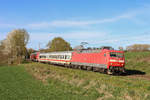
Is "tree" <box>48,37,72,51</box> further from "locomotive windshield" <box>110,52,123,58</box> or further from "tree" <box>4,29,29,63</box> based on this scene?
"locomotive windshield" <box>110,52,123,58</box>

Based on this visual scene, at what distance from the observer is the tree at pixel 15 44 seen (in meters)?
52.4

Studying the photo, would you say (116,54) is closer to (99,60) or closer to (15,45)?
(99,60)

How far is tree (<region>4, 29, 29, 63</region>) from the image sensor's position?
5238cm

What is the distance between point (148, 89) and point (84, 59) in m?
16.2

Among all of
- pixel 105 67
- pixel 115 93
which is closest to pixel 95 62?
pixel 105 67

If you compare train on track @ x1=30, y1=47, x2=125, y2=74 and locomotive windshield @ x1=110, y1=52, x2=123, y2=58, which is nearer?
train on track @ x1=30, y1=47, x2=125, y2=74

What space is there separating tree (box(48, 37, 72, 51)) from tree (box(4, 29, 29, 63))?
25.4m

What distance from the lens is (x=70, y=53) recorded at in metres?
34.4

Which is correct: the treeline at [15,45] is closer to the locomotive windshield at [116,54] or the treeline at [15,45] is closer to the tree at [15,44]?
the tree at [15,44]

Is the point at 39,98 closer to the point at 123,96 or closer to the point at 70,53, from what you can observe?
the point at 123,96

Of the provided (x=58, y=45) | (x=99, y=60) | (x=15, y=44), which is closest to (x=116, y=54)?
(x=99, y=60)

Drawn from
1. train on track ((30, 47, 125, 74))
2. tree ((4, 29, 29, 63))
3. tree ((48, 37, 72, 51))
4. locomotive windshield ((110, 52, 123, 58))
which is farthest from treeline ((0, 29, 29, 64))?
locomotive windshield ((110, 52, 123, 58))

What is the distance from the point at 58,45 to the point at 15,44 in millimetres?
30598

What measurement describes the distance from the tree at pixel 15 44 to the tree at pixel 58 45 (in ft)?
83.4
